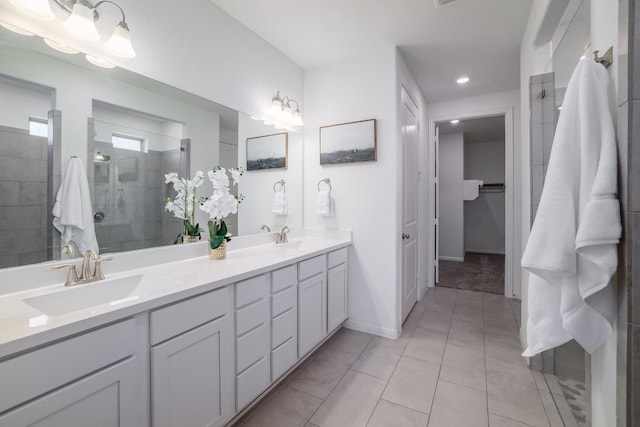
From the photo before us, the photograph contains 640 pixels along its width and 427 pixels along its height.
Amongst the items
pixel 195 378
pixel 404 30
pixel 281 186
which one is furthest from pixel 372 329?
pixel 404 30

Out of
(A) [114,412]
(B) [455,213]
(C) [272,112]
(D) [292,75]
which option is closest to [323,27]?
(D) [292,75]

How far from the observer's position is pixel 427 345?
2295 mm

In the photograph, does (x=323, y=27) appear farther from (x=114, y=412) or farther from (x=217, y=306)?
(x=114, y=412)

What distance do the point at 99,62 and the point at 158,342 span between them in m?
1.38

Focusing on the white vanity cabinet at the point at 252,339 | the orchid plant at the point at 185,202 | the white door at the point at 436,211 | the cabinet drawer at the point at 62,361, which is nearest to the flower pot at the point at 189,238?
the orchid plant at the point at 185,202

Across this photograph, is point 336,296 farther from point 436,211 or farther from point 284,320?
point 436,211

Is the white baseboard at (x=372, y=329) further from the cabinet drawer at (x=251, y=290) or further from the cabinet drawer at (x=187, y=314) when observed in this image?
the cabinet drawer at (x=187, y=314)

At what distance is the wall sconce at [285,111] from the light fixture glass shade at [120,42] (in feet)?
3.88

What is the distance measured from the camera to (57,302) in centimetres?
111

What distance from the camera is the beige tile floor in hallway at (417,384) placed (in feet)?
4.96

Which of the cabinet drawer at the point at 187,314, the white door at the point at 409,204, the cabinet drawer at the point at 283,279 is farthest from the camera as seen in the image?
the white door at the point at 409,204

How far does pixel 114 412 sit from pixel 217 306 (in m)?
0.48

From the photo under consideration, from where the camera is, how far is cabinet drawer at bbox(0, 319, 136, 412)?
2.39 feet

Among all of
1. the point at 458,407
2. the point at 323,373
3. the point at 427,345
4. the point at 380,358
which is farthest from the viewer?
the point at 427,345
